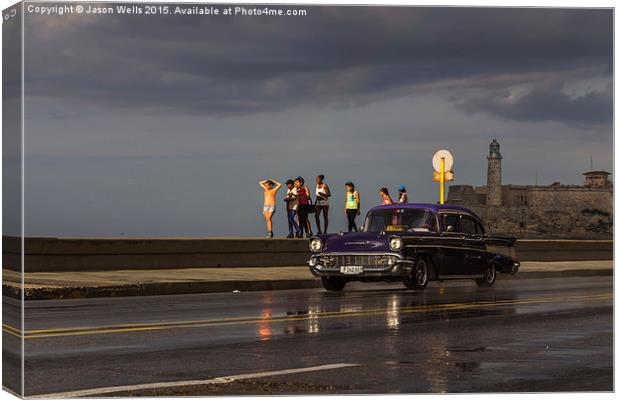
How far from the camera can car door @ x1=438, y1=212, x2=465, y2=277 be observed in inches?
861

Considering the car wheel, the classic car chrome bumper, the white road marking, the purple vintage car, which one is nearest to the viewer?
the white road marking

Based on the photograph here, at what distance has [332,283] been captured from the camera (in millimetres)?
21562

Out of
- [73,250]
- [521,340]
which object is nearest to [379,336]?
[521,340]

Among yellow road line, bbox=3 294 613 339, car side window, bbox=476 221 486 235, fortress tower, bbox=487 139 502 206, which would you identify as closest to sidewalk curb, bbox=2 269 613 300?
car side window, bbox=476 221 486 235

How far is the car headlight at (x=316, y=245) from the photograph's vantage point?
69.8ft

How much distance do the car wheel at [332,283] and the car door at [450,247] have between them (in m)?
1.72

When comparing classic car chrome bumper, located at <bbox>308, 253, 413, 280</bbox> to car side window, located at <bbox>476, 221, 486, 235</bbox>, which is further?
car side window, located at <bbox>476, 221, 486, 235</bbox>

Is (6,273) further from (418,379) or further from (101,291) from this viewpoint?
(101,291)

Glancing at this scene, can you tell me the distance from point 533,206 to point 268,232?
155992 mm

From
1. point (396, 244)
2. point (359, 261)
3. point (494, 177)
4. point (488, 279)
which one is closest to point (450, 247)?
point (396, 244)

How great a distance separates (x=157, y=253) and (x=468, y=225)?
6083 mm

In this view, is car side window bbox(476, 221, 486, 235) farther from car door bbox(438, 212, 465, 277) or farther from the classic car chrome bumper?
the classic car chrome bumper

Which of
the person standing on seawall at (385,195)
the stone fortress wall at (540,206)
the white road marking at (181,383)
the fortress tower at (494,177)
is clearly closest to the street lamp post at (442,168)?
the person standing on seawall at (385,195)

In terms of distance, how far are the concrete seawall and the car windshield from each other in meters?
4.83
